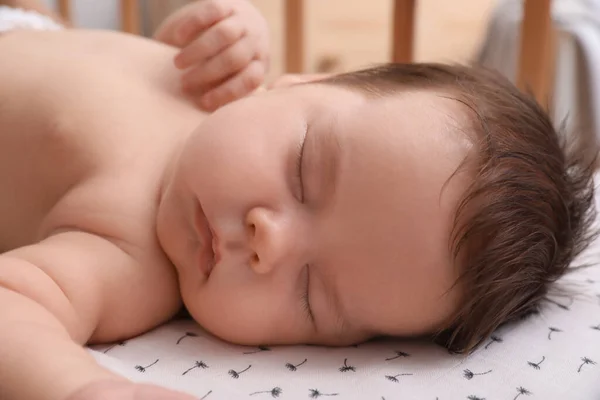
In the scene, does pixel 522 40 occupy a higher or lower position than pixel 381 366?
higher

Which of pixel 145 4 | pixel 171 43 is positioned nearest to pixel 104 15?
pixel 145 4

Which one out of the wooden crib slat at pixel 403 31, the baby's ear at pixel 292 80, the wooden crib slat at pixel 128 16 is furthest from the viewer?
the wooden crib slat at pixel 128 16

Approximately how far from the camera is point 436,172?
2.12ft

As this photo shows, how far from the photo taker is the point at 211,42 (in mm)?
908

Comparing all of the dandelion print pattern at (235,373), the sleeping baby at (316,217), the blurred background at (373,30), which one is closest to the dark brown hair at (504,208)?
the sleeping baby at (316,217)

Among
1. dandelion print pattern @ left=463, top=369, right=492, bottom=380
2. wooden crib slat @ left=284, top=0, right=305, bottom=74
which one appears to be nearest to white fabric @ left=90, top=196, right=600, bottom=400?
dandelion print pattern @ left=463, top=369, right=492, bottom=380

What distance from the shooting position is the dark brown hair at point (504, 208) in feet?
2.12

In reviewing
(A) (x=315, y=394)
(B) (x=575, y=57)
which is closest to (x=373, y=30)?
(B) (x=575, y=57)

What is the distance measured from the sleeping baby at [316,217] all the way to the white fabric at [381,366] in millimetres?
21

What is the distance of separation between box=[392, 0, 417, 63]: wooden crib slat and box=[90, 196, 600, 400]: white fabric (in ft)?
2.07

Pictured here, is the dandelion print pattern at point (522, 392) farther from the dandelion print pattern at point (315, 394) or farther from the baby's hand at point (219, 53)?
the baby's hand at point (219, 53)

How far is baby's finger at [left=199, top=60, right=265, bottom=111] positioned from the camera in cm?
90

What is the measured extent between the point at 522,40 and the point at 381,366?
624 millimetres

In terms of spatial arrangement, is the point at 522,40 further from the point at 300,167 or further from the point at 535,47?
the point at 300,167
